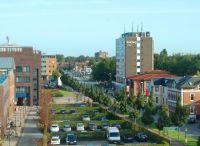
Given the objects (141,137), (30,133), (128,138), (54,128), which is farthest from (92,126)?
(141,137)

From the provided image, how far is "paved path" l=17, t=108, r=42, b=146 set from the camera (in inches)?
1695

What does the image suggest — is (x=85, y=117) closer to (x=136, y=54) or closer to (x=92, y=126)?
(x=92, y=126)

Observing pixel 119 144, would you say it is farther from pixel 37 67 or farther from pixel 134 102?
pixel 37 67

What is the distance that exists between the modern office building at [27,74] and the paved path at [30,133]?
1365 centimetres

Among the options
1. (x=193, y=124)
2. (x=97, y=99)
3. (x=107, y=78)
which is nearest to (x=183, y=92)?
(x=193, y=124)

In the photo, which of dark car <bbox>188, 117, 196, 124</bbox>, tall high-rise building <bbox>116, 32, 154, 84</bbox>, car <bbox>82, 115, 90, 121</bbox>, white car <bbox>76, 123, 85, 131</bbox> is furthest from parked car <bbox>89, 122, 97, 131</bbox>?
tall high-rise building <bbox>116, 32, 154, 84</bbox>

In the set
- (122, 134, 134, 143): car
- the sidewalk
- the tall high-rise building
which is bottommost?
the sidewalk

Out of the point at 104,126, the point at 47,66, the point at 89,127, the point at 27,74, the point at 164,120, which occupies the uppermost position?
the point at 47,66

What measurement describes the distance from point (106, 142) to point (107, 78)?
3380 inches

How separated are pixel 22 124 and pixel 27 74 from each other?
2199 centimetres

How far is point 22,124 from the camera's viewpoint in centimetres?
5650

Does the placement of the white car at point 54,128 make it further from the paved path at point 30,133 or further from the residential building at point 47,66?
the residential building at point 47,66

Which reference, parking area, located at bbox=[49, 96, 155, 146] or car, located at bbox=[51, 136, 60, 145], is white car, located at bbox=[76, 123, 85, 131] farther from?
car, located at bbox=[51, 136, 60, 145]

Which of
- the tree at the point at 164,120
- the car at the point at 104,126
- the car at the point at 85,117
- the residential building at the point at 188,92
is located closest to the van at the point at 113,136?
the tree at the point at 164,120
